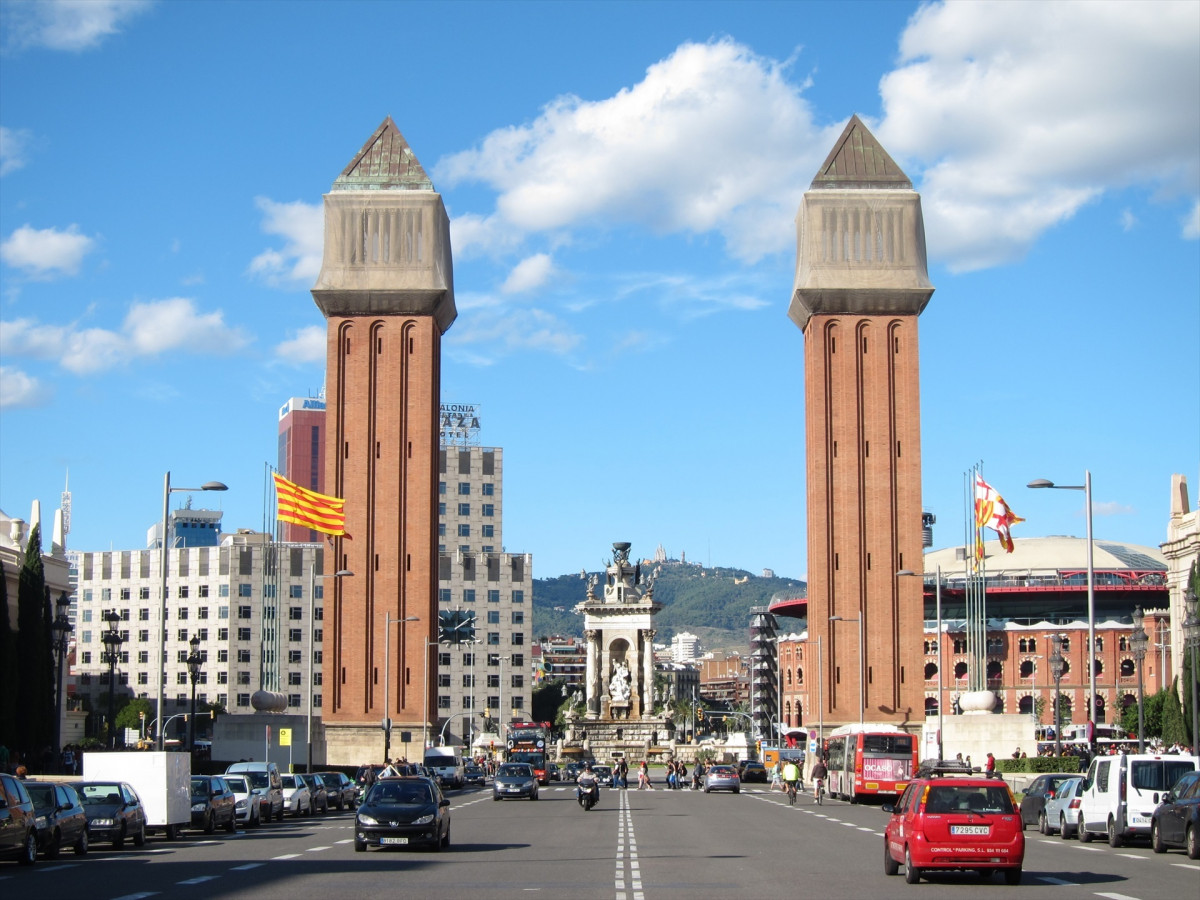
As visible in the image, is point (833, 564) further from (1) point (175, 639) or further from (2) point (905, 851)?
(1) point (175, 639)

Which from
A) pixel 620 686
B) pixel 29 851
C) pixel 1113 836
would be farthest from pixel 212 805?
pixel 620 686

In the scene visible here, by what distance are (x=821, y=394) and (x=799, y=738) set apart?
43466 millimetres

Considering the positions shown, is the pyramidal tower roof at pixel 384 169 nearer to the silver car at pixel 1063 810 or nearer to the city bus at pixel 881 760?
the city bus at pixel 881 760

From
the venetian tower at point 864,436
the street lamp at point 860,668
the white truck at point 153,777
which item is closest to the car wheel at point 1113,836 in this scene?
the white truck at point 153,777

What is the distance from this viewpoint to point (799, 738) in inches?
4688

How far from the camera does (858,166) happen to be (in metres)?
84.8

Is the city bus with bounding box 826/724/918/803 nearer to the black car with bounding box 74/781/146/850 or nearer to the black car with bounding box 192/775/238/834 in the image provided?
the black car with bounding box 192/775/238/834

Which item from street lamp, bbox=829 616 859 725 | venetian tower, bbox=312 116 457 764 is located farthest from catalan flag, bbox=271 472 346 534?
street lamp, bbox=829 616 859 725

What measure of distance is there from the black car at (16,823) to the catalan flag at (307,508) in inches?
1511

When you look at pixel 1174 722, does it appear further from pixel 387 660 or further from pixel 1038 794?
pixel 387 660

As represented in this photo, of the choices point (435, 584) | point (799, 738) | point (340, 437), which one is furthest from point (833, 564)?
point (799, 738)

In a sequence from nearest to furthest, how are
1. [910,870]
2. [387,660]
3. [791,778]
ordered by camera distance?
1. [910,870]
2. [791,778]
3. [387,660]

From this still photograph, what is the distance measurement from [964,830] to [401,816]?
35.2 ft

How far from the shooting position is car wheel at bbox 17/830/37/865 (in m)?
25.2
